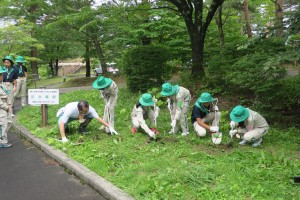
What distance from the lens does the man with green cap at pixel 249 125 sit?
5.66 metres

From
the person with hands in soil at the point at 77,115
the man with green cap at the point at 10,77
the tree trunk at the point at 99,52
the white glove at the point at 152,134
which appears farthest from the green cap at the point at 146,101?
the tree trunk at the point at 99,52

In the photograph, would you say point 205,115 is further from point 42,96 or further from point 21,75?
point 21,75

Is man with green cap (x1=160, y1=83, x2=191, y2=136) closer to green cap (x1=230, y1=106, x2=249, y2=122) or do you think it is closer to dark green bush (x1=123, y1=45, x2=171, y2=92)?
green cap (x1=230, y1=106, x2=249, y2=122)

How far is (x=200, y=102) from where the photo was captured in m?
6.37

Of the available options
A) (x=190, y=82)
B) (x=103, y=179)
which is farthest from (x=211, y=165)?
(x=190, y=82)

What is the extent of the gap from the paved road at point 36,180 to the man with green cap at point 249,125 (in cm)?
292

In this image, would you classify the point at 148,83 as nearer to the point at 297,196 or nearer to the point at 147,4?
the point at 147,4

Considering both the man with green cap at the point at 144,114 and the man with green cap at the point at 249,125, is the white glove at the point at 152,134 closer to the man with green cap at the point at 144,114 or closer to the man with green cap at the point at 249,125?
the man with green cap at the point at 144,114

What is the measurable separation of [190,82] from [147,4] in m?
3.45

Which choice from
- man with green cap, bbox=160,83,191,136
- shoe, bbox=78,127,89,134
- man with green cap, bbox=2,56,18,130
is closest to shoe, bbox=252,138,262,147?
man with green cap, bbox=160,83,191,136

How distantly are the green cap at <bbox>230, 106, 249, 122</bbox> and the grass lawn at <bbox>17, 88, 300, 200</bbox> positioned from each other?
0.52 metres

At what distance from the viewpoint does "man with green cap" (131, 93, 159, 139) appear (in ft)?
21.8

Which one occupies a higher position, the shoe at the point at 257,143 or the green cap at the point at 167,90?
the green cap at the point at 167,90

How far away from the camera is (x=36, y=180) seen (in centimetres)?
473
